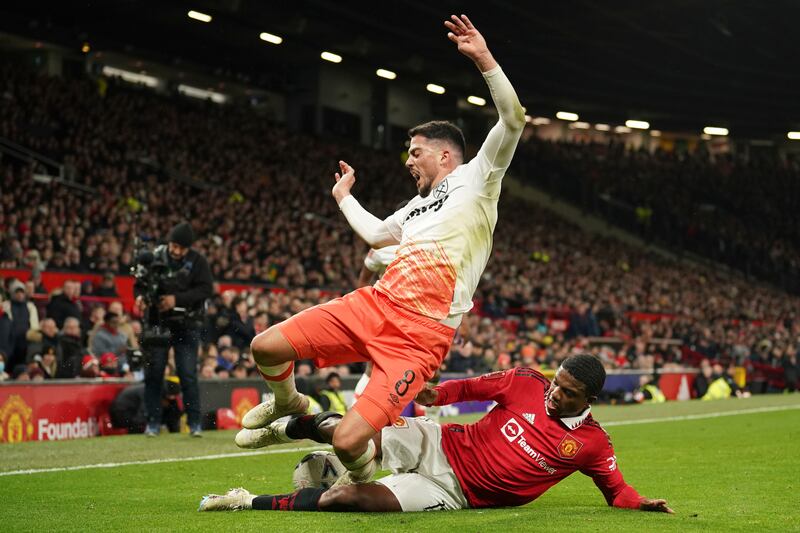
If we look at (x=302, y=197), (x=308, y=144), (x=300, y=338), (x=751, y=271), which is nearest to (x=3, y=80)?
(x=302, y=197)

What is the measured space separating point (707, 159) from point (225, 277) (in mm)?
37601

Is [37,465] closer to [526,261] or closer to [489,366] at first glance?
[489,366]

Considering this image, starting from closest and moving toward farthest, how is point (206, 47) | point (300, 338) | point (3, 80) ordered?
point (300, 338), point (3, 80), point (206, 47)

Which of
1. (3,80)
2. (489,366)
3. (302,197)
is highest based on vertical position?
(3,80)

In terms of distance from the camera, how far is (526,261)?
1444 inches

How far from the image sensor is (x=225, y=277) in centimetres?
2302

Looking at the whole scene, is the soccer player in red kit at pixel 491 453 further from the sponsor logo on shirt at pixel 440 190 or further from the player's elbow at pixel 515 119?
the player's elbow at pixel 515 119

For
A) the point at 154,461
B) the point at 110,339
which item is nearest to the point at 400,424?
the point at 154,461

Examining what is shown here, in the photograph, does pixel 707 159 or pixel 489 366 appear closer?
pixel 489 366

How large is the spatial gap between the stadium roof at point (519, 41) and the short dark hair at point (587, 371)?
962 inches

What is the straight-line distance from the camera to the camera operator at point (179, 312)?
472 inches

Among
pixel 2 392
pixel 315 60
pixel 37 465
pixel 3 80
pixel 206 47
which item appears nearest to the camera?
pixel 37 465

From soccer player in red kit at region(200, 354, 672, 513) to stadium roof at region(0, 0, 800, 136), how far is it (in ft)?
79.6

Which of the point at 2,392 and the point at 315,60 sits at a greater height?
the point at 315,60
